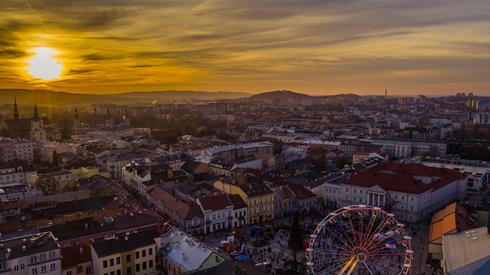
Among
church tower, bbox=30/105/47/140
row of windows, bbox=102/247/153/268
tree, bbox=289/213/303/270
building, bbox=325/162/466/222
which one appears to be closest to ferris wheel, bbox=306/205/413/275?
tree, bbox=289/213/303/270

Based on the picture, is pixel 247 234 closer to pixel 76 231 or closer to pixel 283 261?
pixel 283 261

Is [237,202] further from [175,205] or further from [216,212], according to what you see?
[175,205]

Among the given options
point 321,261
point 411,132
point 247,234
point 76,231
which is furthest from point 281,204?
point 411,132

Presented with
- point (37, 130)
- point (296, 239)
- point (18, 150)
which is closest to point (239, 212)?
point (296, 239)

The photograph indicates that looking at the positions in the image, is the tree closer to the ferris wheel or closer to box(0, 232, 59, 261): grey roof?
the ferris wheel

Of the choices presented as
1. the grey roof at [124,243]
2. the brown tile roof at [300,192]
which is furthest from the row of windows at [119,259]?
the brown tile roof at [300,192]
